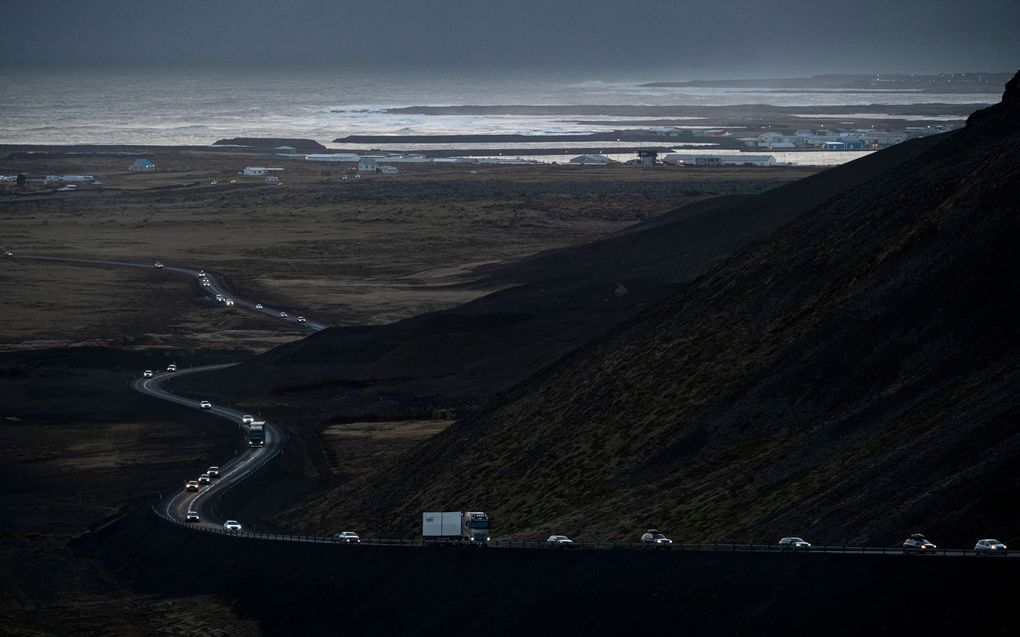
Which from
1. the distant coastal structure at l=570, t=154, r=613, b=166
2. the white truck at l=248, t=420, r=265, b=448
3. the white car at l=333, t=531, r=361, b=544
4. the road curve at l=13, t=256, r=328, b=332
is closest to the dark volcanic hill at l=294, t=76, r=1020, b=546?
the white car at l=333, t=531, r=361, b=544

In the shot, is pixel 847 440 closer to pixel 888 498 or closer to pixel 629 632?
pixel 888 498

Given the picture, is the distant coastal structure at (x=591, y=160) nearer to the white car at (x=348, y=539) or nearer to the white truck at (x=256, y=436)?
the white truck at (x=256, y=436)

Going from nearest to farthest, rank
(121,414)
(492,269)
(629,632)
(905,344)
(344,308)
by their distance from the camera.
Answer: (629,632) → (905,344) → (121,414) → (344,308) → (492,269)

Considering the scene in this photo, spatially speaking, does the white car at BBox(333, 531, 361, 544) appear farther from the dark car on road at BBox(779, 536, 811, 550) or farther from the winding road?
the dark car on road at BBox(779, 536, 811, 550)

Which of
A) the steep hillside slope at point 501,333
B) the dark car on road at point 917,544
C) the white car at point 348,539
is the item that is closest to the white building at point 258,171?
the steep hillside slope at point 501,333

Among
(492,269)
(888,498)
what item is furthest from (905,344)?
(492,269)

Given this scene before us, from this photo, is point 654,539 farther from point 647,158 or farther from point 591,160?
point 591,160
